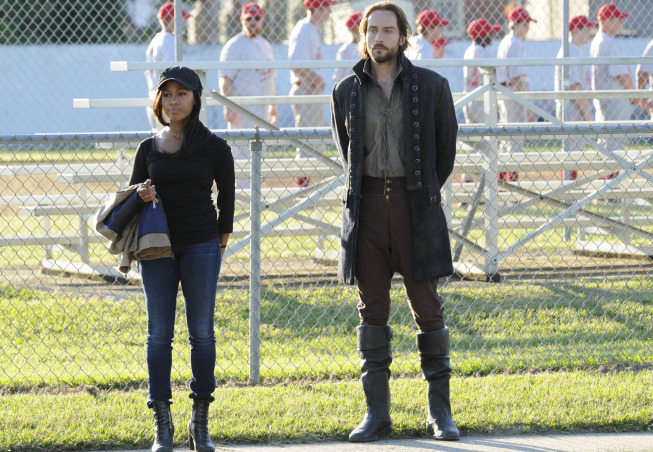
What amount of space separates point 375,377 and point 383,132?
1088mm

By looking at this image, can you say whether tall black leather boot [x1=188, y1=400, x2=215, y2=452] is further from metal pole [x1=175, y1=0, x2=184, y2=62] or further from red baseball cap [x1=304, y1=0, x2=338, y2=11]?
red baseball cap [x1=304, y1=0, x2=338, y2=11]

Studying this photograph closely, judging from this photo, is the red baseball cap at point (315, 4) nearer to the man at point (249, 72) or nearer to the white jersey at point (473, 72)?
the man at point (249, 72)

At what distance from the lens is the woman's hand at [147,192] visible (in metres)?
4.04

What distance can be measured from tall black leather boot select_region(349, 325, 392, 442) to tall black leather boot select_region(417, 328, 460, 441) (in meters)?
0.17

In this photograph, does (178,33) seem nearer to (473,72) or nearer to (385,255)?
(385,255)

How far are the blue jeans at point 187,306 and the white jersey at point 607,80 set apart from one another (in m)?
7.57

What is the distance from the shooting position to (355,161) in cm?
429

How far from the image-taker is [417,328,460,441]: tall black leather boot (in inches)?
172

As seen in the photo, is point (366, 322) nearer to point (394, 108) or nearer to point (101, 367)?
point (394, 108)

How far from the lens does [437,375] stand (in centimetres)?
440

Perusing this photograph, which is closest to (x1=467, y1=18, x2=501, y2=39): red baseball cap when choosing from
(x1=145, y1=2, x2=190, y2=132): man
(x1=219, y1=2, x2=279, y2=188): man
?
(x1=219, y1=2, x2=279, y2=188): man

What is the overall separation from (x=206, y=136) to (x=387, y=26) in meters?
0.91

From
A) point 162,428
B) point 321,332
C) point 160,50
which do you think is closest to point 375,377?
point 162,428

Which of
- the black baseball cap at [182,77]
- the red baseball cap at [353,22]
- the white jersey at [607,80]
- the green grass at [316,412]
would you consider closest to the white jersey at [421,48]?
the red baseball cap at [353,22]
